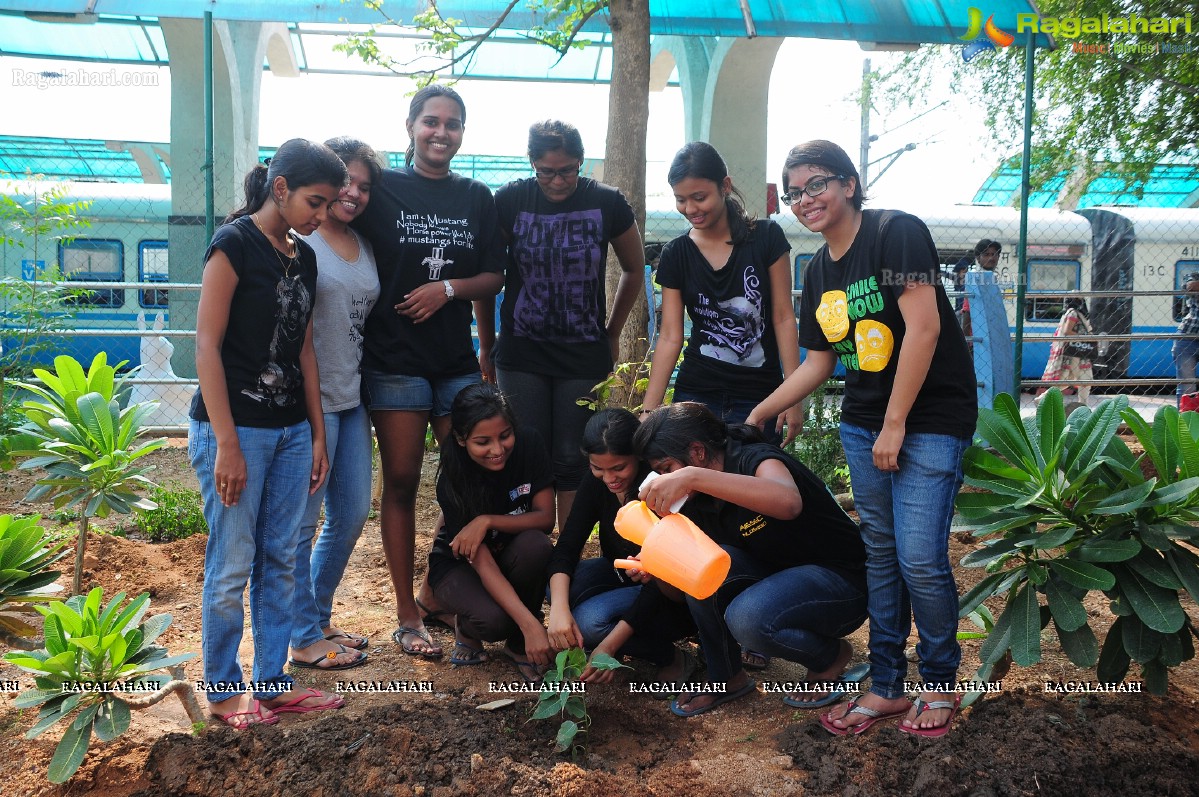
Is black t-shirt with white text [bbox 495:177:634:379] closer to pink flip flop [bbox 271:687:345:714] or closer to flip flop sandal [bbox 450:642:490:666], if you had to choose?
flip flop sandal [bbox 450:642:490:666]

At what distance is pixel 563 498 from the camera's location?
344 centimetres

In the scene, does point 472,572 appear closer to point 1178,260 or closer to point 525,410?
point 525,410

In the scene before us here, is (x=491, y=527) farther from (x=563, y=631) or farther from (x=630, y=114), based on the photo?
(x=630, y=114)

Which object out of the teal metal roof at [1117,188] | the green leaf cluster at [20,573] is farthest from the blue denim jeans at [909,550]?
the teal metal roof at [1117,188]

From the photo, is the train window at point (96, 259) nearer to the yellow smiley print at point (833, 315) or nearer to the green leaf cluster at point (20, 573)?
the green leaf cluster at point (20, 573)

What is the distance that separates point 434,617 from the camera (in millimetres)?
3475

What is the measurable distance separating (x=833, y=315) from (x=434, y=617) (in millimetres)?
1834

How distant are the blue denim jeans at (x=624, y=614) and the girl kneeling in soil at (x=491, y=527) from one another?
158 mm

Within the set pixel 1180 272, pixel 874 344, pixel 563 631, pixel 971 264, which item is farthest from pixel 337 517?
pixel 1180 272

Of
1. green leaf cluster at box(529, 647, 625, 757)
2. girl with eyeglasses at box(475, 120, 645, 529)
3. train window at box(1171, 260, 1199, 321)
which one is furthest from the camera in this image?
train window at box(1171, 260, 1199, 321)

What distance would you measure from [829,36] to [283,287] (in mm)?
4570

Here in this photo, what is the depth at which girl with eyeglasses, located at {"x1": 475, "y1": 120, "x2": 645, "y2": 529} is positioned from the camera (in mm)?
A: 3305

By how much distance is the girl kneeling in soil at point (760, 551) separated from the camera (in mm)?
2512

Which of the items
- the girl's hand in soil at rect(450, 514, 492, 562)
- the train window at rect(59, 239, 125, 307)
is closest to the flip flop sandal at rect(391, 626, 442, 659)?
the girl's hand in soil at rect(450, 514, 492, 562)
